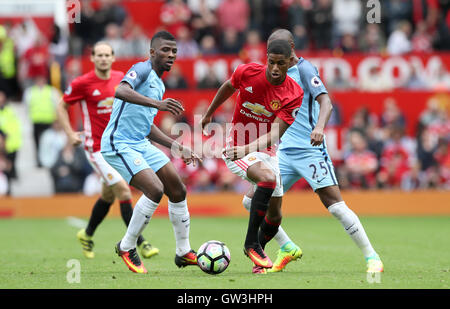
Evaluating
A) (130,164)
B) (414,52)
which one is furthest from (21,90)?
(130,164)

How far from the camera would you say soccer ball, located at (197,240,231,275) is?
8.02 m

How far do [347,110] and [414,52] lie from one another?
8.82 ft

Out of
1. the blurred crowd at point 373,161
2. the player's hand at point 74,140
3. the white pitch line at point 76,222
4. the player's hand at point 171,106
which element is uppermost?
the player's hand at point 171,106

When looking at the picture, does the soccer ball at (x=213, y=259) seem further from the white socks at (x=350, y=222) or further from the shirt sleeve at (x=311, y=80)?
the shirt sleeve at (x=311, y=80)

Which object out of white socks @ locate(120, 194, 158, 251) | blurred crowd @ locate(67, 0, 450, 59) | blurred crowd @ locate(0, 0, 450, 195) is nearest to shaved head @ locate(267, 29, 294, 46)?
white socks @ locate(120, 194, 158, 251)

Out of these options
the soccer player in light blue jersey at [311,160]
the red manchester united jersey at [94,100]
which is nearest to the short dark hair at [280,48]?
the soccer player in light blue jersey at [311,160]

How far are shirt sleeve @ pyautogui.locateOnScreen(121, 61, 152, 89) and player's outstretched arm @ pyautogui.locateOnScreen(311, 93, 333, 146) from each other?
5.93 feet

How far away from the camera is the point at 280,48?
771 centimetres

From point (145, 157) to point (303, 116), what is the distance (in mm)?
1784

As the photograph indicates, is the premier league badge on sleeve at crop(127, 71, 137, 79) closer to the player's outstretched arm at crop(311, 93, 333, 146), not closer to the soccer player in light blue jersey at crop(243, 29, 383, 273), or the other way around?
the soccer player in light blue jersey at crop(243, 29, 383, 273)

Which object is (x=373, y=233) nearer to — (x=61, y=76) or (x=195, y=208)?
(x=195, y=208)

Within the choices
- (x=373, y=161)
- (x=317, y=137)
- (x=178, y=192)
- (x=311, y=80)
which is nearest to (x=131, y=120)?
(x=178, y=192)

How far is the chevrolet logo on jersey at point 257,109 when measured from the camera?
322 inches

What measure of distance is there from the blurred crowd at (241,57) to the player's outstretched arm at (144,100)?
932 cm
